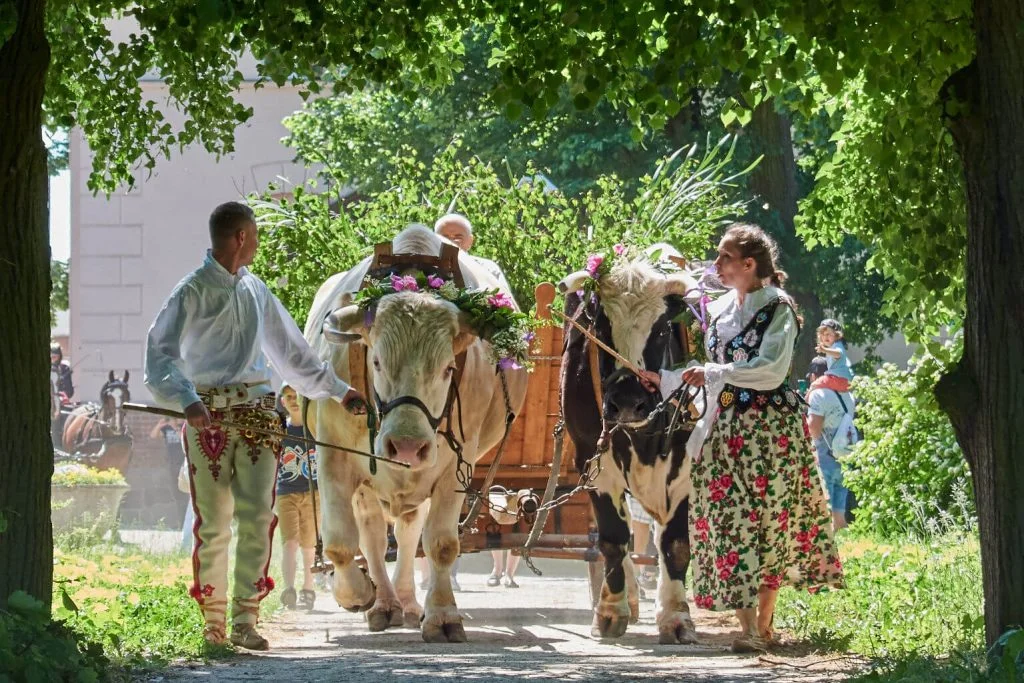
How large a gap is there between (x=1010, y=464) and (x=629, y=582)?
4172 mm

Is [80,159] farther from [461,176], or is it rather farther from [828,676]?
[828,676]

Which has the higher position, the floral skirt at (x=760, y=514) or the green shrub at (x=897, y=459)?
the green shrub at (x=897, y=459)

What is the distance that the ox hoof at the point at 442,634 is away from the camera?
9.38 meters

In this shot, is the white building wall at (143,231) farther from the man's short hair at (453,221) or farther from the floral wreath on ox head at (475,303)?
the floral wreath on ox head at (475,303)

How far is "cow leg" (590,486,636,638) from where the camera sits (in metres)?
9.97

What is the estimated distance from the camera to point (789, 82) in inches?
290

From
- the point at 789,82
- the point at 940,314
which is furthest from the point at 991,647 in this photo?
the point at 940,314

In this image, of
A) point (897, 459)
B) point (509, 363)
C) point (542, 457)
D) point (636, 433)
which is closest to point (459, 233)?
point (542, 457)

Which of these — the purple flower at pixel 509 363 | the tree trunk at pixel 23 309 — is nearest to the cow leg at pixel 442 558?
Result: the purple flower at pixel 509 363

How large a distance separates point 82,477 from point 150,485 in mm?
11413

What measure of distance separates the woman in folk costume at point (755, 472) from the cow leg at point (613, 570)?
0.81m

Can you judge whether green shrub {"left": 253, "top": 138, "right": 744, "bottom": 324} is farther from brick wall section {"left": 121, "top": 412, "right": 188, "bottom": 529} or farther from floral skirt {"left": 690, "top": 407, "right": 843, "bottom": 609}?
brick wall section {"left": 121, "top": 412, "right": 188, "bottom": 529}

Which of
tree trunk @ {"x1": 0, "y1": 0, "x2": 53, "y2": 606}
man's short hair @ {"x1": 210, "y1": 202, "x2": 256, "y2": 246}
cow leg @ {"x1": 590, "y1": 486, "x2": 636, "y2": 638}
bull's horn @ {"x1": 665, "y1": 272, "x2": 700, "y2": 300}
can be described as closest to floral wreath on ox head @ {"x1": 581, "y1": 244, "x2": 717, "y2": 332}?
bull's horn @ {"x1": 665, "y1": 272, "x2": 700, "y2": 300}

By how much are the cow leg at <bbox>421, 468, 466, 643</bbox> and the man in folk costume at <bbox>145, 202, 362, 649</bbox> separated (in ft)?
3.13
